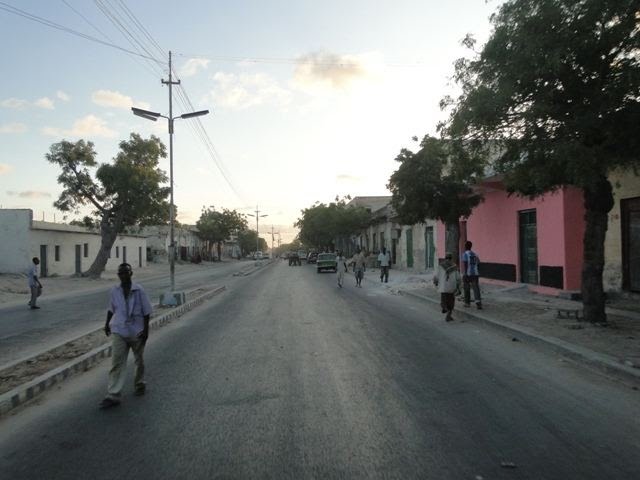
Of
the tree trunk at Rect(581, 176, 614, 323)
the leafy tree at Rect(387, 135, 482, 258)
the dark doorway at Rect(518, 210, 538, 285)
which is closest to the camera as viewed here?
the tree trunk at Rect(581, 176, 614, 323)

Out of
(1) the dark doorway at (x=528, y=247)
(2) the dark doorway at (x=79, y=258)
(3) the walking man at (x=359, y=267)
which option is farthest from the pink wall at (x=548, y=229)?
(2) the dark doorway at (x=79, y=258)

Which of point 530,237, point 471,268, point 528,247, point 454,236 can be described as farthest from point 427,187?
point 471,268

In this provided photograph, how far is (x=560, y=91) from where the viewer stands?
362 inches

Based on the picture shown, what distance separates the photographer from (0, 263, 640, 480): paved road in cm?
418

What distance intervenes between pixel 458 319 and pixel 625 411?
7516 mm

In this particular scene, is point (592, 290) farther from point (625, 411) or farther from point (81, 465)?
point (81, 465)

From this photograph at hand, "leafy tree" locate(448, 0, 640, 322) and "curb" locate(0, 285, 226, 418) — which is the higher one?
"leafy tree" locate(448, 0, 640, 322)

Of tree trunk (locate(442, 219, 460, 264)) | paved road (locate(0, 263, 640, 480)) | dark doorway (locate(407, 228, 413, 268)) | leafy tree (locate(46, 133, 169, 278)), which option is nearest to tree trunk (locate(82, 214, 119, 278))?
leafy tree (locate(46, 133, 169, 278))

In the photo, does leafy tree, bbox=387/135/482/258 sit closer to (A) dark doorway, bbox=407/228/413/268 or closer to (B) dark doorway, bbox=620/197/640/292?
(B) dark doorway, bbox=620/197/640/292

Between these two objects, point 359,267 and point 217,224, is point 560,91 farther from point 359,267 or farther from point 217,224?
point 217,224

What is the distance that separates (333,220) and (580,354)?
53475mm

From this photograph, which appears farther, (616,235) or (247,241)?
(247,241)

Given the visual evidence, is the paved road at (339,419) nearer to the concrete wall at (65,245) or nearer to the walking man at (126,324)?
the walking man at (126,324)

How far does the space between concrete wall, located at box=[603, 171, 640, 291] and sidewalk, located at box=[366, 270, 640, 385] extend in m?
0.65
